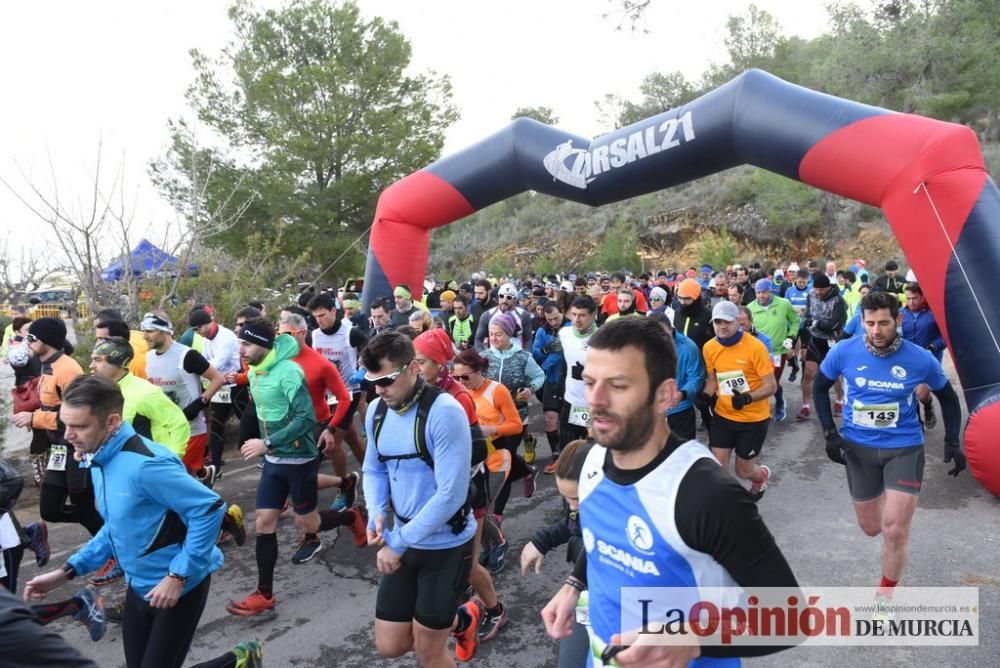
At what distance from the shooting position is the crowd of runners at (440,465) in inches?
63.4

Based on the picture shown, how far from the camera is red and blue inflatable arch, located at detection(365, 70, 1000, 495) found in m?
5.15

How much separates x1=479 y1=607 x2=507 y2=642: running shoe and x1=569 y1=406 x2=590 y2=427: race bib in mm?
1878

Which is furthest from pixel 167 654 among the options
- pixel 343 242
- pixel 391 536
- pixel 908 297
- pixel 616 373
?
pixel 343 242

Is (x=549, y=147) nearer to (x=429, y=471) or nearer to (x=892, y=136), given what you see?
(x=892, y=136)

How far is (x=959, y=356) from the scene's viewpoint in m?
5.32

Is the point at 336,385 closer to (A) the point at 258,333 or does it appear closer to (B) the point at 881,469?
(A) the point at 258,333

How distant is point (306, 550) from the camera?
15.6 feet

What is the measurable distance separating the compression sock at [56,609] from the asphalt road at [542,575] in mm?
1156

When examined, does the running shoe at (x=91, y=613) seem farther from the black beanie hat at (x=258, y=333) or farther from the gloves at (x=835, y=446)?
the gloves at (x=835, y=446)

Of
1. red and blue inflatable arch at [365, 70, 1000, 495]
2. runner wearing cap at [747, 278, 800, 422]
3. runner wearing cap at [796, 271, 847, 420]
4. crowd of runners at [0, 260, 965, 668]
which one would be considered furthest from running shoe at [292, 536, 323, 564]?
runner wearing cap at [796, 271, 847, 420]

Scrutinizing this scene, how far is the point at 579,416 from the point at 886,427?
7.32 feet

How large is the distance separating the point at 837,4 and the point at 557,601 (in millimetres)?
31009

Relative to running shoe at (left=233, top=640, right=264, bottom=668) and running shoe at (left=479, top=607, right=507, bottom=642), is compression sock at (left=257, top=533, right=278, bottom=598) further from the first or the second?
running shoe at (left=479, top=607, right=507, bottom=642)

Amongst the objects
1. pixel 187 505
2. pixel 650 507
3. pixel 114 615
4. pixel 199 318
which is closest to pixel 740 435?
pixel 650 507
